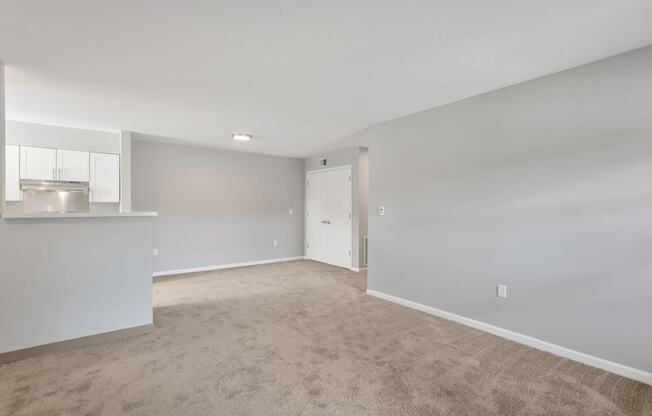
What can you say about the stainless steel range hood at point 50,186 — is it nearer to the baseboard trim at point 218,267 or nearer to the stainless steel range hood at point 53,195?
the stainless steel range hood at point 53,195

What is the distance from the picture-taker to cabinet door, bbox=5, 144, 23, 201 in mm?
4020

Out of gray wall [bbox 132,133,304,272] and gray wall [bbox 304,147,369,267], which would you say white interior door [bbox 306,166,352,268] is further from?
gray wall [bbox 132,133,304,272]

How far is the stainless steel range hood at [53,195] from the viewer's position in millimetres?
3994

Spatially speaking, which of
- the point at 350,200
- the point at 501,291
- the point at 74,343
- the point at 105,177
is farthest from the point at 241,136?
the point at 501,291

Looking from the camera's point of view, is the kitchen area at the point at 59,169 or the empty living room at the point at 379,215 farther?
the kitchen area at the point at 59,169

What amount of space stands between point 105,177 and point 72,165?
16.1 inches

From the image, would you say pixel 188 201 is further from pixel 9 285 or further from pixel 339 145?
pixel 9 285

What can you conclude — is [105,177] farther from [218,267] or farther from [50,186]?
[218,267]

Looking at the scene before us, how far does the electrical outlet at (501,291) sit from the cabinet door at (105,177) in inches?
205

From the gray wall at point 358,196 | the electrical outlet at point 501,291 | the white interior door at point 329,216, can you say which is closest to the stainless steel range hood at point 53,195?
the white interior door at point 329,216

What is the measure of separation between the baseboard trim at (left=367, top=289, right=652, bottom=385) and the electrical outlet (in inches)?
12.6

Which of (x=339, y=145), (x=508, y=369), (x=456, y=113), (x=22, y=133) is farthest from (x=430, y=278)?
(x=22, y=133)

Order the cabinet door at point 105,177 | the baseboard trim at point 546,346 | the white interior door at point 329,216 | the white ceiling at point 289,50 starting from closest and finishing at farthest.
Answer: the white ceiling at point 289,50 < the baseboard trim at point 546,346 < the cabinet door at point 105,177 < the white interior door at point 329,216

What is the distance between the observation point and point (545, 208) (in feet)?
8.85
